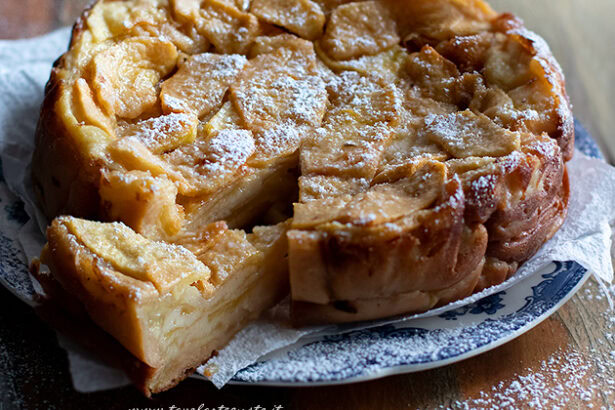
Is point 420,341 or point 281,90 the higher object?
point 281,90

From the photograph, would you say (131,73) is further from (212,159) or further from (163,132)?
(212,159)

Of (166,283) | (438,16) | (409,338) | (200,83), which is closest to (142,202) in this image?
(166,283)

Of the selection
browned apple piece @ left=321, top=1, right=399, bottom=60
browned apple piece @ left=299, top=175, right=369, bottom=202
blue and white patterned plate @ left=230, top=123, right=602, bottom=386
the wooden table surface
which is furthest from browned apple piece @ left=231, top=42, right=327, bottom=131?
the wooden table surface

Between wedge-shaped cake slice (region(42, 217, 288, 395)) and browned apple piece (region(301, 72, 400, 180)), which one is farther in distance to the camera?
browned apple piece (region(301, 72, 400, 180))

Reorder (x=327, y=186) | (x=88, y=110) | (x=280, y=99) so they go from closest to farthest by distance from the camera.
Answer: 1. (x=327, y=186)
2. (x=88, y=110)
3. (x=280, y=99)

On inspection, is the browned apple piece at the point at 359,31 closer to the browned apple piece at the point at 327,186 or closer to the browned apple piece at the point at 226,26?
the browned apple piece at the point at 226,26

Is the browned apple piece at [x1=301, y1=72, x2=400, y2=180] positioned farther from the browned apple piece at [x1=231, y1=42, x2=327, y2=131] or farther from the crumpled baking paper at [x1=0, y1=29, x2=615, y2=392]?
the crumpled baking paper at [x1=0, y1=29, x2=615, y2=392]
